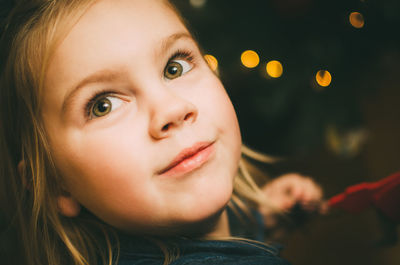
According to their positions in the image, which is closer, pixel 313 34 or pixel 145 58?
pixel 145 58

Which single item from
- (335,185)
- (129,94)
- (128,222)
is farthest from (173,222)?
(335,185)

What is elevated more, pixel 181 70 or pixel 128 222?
pixel 181 70

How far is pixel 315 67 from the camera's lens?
3.22ft

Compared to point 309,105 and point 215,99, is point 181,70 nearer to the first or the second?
point 215,99

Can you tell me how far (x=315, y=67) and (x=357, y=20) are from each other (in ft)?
0.55

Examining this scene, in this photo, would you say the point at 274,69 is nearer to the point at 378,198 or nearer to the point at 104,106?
the point at 378,198

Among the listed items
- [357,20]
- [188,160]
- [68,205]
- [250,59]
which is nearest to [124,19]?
[188,160]

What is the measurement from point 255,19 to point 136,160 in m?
0.67

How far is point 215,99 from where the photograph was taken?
0.61 metres

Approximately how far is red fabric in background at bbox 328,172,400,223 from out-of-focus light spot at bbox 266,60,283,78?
43cm

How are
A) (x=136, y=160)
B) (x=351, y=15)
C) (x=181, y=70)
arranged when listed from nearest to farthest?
(x=136, y=160) < (x=181, y=70) < (x=351, y=15)

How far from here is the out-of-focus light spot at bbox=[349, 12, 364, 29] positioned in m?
0.94

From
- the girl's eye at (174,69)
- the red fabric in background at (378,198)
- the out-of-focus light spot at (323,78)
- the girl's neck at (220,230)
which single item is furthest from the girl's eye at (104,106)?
the out-of-focus light spot at (323,78)

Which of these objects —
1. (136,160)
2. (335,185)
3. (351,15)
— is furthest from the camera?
(335,185)
